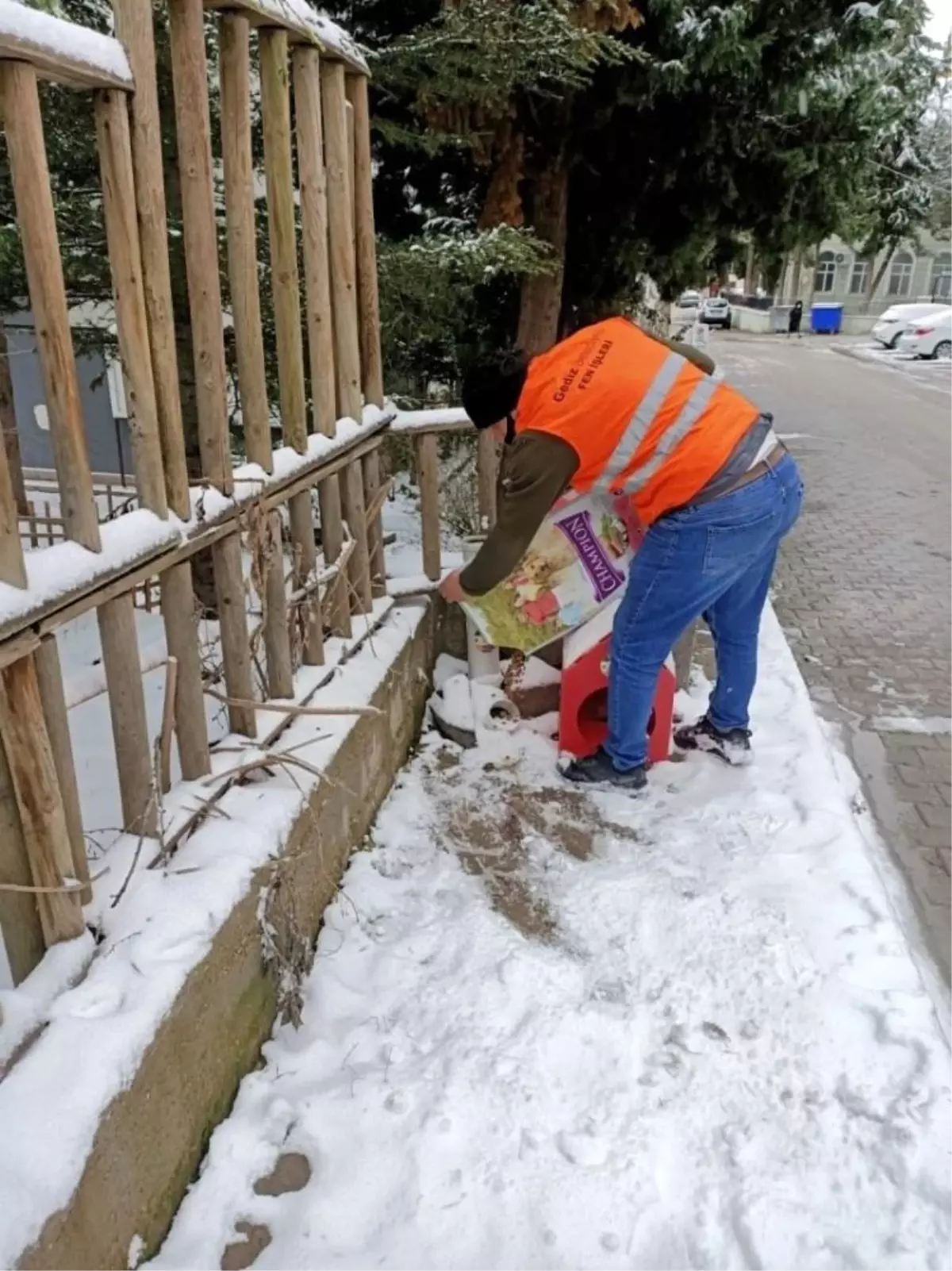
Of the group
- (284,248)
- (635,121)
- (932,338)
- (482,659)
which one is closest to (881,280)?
(932,338)

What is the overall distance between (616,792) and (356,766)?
975 mm

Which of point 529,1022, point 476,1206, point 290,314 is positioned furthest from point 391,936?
point 290,314

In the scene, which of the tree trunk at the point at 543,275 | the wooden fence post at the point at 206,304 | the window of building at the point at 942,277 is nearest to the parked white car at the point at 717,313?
the window of building at the point at 942,277

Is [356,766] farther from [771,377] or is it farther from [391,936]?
[771,377]

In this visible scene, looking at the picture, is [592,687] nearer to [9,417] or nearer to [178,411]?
[178,411]

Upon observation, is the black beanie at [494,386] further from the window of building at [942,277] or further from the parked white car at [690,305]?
the window of building at [942,277]

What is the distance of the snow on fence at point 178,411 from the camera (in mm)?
1782

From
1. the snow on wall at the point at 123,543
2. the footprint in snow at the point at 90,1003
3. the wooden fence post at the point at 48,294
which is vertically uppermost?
the wooden fence post at the point at 48,294

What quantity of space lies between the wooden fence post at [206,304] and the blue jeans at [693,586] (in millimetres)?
1301

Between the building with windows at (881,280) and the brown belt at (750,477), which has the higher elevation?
the brown belt at (750,477)

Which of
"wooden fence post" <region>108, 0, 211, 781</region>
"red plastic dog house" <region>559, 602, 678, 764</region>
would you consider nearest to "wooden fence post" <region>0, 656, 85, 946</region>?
"wooden fence post" <region>108, 0, 211, 781</region>

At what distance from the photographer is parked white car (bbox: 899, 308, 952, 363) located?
959 inches

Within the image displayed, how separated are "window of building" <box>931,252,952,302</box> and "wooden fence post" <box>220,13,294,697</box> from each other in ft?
157

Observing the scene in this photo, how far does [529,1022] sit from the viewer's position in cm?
244
